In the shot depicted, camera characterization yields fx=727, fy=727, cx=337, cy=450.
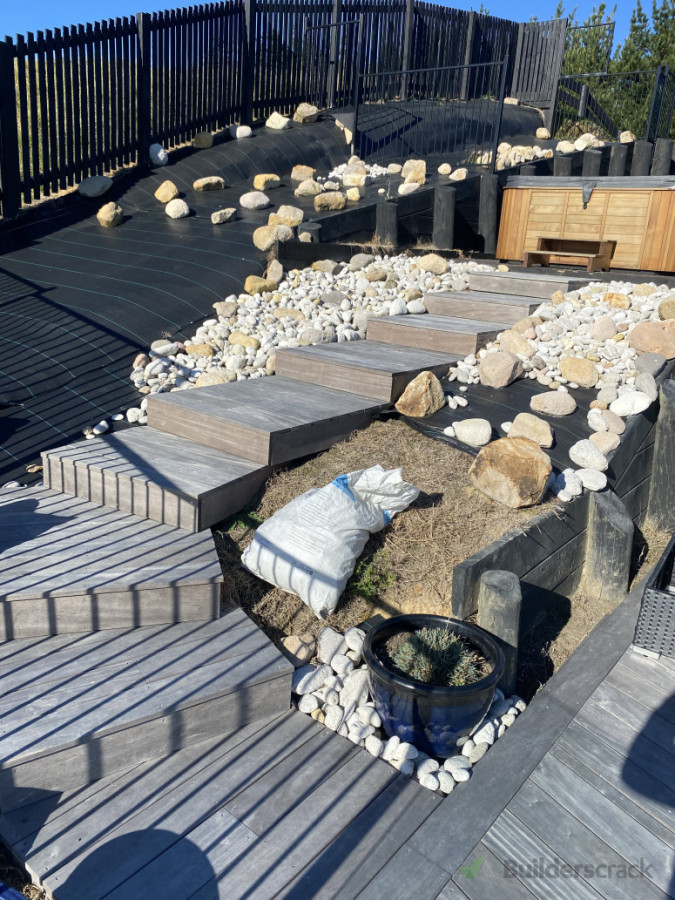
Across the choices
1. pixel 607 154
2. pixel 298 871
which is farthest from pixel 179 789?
pixel 607 154

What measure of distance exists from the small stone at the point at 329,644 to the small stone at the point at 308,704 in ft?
0.86

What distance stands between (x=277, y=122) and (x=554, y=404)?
7901 mm

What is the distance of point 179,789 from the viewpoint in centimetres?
240

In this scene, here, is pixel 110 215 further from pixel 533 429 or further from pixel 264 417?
pixel 533 429

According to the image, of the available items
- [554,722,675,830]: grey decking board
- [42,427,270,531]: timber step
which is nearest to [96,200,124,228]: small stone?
[42,427,270,531]: timber step

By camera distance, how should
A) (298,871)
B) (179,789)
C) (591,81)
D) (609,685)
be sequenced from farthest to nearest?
(591,81) < (609,685) < (179,789) < (298,871)

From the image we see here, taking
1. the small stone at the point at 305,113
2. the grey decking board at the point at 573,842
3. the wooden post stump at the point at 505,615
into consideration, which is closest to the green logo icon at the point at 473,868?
the grey decking board at the point at 573,842

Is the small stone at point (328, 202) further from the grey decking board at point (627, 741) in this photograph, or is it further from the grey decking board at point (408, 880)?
the grey decking board at point (408, 880)

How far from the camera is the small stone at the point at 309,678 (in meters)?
2.88

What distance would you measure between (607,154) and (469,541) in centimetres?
866

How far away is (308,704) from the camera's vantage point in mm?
2822

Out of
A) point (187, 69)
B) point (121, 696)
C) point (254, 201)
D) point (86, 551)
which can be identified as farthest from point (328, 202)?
point (121, 696)

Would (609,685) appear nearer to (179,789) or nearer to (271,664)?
(271,664)

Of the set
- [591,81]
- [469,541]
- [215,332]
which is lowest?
[469,541]
